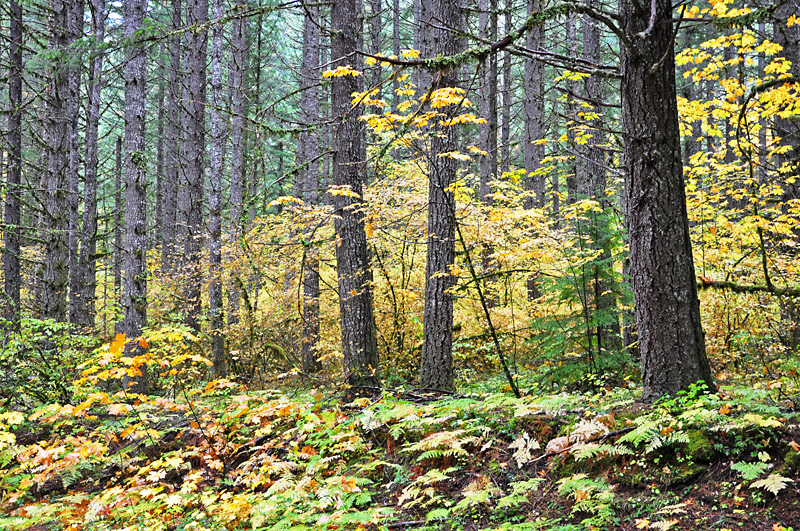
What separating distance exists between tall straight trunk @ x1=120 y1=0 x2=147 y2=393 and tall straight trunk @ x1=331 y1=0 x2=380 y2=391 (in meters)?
3.75

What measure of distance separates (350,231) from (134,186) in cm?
418

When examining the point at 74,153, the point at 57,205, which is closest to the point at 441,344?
the point at 57,205

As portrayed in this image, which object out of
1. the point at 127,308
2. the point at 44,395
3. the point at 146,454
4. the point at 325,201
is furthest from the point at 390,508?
the point at 325,201

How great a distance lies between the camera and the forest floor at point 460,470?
312 centimetres

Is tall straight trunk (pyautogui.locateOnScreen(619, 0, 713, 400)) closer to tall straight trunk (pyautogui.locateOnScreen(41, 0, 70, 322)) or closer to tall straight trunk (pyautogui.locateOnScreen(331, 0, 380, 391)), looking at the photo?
tall straight trunk (pyautogui.locateOnScreen(331, 0, 380, 391))

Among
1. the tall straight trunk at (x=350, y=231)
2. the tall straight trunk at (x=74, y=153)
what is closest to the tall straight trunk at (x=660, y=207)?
the tall straight trunk at (x=350, y=231)

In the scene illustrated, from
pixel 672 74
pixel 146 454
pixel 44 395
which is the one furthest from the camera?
pixel 44 395

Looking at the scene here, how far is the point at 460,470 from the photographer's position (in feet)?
13.7

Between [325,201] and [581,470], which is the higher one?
[325,201]

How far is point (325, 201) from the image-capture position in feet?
60.4

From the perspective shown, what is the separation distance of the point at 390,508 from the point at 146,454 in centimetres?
356

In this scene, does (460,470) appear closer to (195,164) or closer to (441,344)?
(441,344)

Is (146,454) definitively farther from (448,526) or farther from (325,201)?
(325,201)

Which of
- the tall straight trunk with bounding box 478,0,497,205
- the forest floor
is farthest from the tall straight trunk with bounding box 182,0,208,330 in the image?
the forest floor
